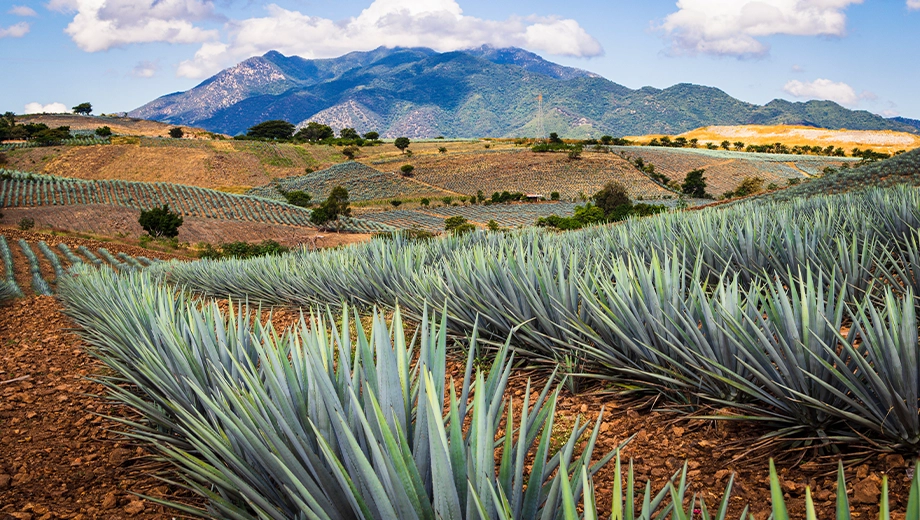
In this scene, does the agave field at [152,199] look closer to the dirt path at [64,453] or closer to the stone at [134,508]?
the dirt path at [64,453]

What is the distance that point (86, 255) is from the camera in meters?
16.3

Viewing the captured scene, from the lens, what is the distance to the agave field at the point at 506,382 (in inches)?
48.2

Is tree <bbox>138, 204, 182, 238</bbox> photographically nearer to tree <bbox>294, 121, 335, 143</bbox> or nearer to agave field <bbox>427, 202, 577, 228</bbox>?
agave field <bbox>427, 202, 577, 228</bbox>

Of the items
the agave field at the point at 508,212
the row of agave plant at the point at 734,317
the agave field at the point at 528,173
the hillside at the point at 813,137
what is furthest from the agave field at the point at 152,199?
the hillside at the point at 813,137

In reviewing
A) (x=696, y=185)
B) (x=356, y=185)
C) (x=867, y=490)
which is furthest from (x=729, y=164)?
(x=867, y=490)

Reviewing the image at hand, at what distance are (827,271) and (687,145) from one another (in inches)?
4402

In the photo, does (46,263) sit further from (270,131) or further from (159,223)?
(270,131)

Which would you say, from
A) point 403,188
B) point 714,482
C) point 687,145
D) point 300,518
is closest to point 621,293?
point 714,482

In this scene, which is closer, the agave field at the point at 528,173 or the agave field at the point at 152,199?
the agave field at the point at 152,199

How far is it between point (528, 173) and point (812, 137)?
219ft

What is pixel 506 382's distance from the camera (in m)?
1.67

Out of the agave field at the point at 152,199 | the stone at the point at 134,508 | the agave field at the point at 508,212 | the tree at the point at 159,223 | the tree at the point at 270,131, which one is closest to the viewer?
the stone at the point at 134,508

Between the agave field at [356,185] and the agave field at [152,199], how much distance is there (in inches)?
651

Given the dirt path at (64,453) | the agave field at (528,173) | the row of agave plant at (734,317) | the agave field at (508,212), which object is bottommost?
the agave field at (508,212)
